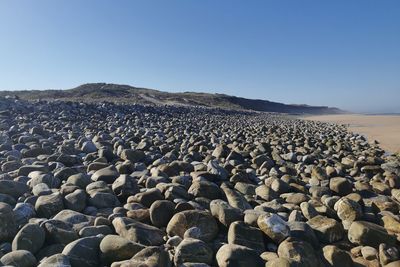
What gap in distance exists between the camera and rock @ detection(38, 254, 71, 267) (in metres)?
2.50

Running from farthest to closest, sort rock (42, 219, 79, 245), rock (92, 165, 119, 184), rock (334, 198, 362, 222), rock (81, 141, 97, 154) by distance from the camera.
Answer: rock (81, 141, 97, 154)
rock (92, 165, 119, 184)
rock (334, 198, 362, 222)
rock (42, 219, 79, 245)

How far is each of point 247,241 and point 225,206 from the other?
0.52 metres

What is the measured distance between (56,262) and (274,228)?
1.72 metres

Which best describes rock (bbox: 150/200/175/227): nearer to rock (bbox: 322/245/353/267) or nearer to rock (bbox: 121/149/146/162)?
rock (bbox: 322/245/353/267)

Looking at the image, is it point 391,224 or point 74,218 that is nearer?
point 74,218

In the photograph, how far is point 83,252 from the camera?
2.72 meters

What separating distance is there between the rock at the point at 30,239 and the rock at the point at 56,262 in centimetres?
32

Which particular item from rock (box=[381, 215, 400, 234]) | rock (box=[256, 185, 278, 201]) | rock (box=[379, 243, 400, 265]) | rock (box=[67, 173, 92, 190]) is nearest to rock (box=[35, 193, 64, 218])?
rock (box=[67, 173, 92, 190])

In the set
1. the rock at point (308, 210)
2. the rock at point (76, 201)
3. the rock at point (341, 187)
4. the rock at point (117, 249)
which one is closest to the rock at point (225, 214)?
the rock at point (308, 210)

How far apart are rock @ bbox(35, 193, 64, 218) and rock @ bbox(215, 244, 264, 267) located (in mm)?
1658

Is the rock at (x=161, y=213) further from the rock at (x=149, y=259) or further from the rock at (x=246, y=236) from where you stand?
the rock at (x=149, y=259)

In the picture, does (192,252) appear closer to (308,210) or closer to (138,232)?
(138,232)

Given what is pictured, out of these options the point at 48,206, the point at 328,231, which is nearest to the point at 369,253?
the point at 328,231

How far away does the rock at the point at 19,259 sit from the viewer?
8.39 feet
